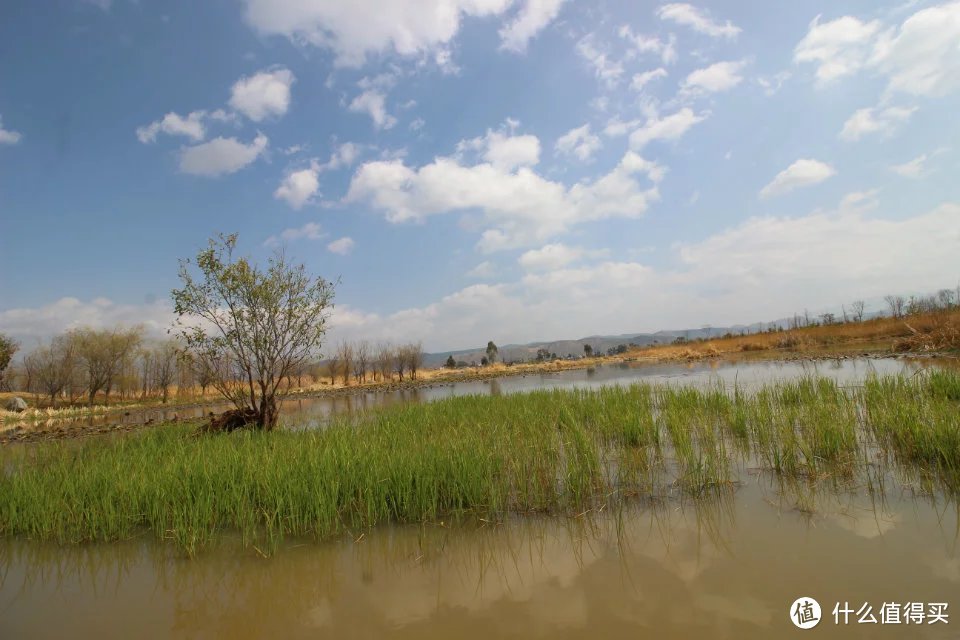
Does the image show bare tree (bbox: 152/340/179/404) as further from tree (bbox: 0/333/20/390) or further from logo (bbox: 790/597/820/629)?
logo (bbox: 790/597/820/629)

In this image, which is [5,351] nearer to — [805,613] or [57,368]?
[57,368]

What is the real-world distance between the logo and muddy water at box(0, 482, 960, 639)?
0.05 metres

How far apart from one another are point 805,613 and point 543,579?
152cm

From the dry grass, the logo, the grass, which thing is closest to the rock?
the grass

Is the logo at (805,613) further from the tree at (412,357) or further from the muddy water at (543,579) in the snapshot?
the tree at (412,357)

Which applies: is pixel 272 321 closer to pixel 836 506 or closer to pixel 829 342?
pixel 836 506

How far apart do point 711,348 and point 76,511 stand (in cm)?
4274

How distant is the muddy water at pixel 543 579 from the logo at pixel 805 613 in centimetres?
5

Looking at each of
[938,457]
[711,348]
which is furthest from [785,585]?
[711,348]

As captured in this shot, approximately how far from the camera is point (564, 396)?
11062mm

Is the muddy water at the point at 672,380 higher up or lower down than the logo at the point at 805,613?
lower down

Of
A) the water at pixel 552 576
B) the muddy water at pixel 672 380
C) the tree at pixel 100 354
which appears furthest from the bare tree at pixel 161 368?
the water at pixel 552 576

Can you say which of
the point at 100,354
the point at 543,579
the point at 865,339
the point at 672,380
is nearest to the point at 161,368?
the point at 100,354

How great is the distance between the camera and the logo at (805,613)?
93.3 inches
